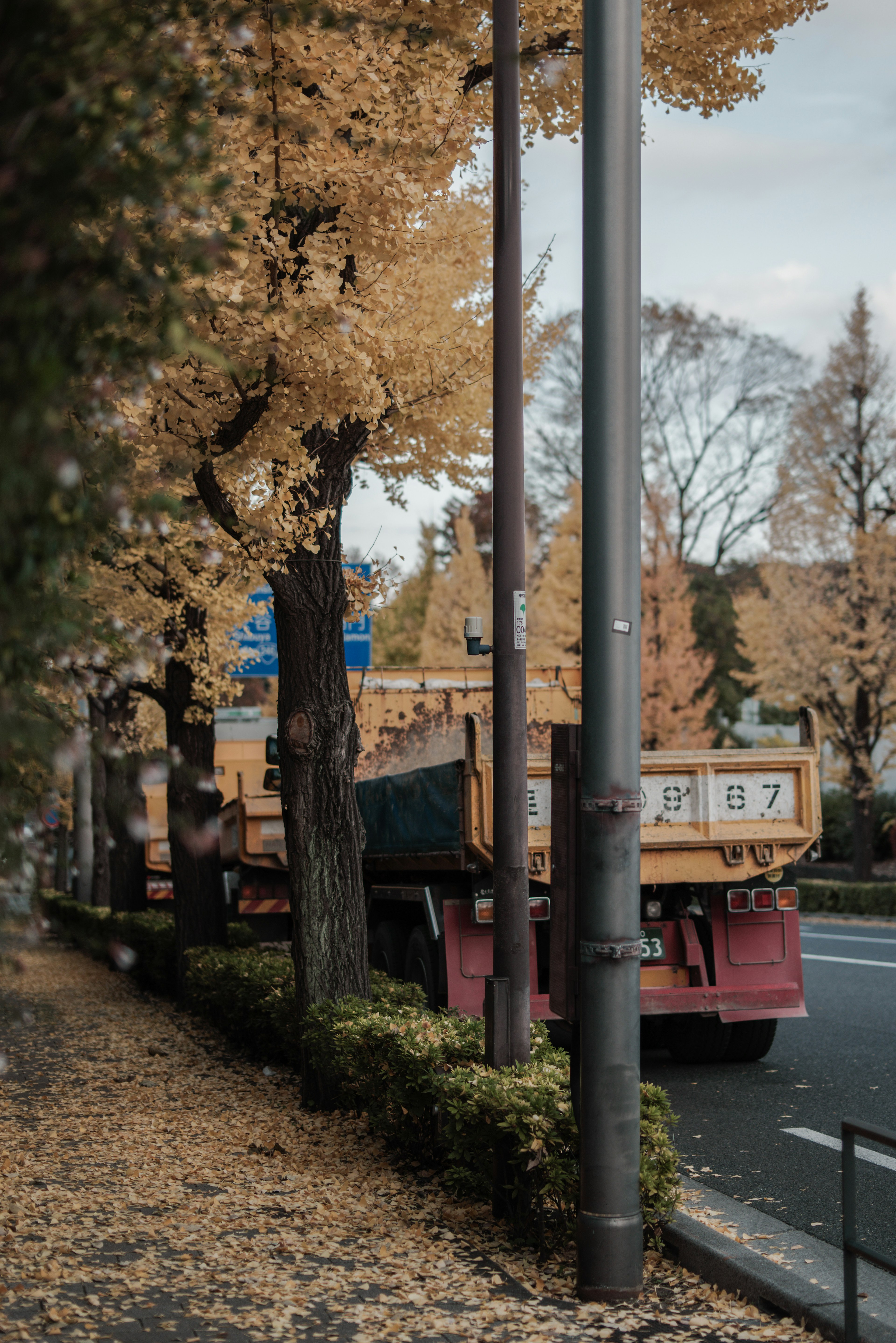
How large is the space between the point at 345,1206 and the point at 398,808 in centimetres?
479

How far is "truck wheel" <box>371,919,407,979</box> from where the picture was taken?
10.6 metres

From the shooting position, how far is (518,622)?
6898 millimetres

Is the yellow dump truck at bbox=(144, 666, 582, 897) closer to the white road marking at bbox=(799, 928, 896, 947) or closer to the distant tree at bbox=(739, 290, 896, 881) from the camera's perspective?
the white road marking at bbox=(799, 928, 896, 947)

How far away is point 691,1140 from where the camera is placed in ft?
23.9

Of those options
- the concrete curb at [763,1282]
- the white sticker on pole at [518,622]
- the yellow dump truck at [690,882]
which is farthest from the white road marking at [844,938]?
the concrete curb at [763,1282]

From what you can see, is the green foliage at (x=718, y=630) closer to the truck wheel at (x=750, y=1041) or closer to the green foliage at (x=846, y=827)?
the green foliage at (x=846, y=827)

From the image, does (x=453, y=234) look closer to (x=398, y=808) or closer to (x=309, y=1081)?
(x=398, y=808)

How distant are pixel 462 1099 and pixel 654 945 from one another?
3.75m

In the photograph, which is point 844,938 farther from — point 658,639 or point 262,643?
point 658,639

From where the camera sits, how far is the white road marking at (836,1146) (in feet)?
21.9

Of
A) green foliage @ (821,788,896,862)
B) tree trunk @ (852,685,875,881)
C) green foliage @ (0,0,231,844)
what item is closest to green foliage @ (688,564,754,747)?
green foliage @ (821,788,896,862)

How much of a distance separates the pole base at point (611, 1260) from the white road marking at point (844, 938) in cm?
1403

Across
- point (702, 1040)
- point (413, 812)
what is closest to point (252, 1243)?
point (413, 812)

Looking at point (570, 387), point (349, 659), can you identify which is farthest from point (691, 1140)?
point (570, 387)
